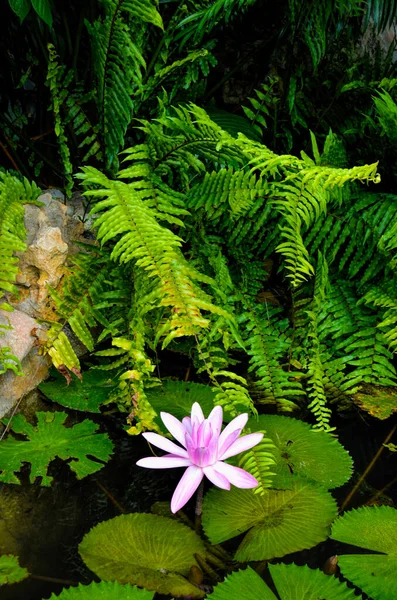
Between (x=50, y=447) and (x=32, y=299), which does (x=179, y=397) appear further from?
(x=32, y=299)

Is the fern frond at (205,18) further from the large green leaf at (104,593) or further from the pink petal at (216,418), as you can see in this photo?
the large green leaf at (104,593)

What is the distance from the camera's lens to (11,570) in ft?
4.52

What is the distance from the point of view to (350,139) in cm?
263

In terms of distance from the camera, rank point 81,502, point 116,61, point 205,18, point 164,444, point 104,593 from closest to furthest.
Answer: point 104,593, point 164,444, point 81,502, point 116,61, point 205,18

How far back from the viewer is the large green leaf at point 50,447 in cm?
166

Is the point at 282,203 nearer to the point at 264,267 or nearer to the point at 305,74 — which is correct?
the point at 264,267

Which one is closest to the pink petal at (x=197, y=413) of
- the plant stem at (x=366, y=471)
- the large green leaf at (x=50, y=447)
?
the large green leaf at (x=50, y=447)

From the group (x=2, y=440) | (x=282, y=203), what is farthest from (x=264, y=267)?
(x=2, y=440)

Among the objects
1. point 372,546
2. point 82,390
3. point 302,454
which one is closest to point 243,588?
point 372,546

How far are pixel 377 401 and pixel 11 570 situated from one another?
1307mm

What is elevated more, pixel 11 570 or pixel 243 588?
pixel 243 588

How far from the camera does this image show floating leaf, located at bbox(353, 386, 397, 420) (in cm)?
201

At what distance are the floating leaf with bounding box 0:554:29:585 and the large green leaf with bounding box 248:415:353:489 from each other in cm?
69

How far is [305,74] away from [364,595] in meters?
2.29
